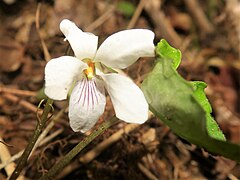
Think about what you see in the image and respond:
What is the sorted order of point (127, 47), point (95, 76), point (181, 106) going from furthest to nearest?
point (95, 76)
point (127, 47)
point (181, 106)

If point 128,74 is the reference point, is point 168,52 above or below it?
above

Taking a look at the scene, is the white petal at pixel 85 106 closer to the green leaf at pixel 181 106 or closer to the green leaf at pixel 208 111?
the green leaf at pixel 181 106

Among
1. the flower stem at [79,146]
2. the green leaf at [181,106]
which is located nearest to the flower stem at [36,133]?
the flower stem at [79,146]

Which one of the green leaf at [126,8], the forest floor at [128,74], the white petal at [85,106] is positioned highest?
the white petal at [85,106]

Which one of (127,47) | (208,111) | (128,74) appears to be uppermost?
(127,47)

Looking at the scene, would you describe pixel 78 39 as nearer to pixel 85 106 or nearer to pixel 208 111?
pixel 85 106

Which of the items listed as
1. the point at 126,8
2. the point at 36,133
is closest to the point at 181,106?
the point at 36,133

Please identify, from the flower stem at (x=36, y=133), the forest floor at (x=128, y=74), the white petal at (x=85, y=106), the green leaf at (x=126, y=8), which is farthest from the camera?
the green leaf at (x=126, y=8)
